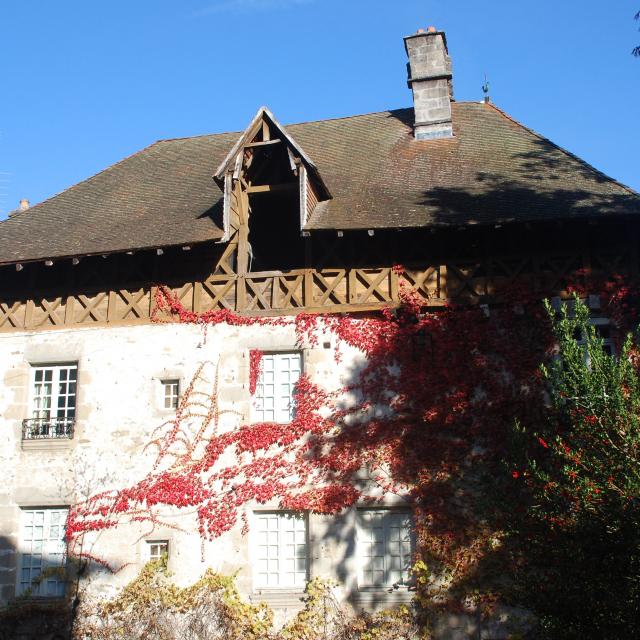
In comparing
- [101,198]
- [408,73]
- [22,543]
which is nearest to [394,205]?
[408,73]

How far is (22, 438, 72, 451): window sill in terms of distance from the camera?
13.5 metres

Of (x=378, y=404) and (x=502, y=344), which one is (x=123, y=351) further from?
(x=502, y=344)

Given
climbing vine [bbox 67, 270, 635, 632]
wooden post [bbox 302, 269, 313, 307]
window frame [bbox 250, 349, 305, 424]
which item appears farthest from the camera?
wooden post [bbox 302, 269, 313, 307]

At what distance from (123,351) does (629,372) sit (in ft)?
26.9

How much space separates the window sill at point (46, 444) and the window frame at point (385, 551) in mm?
5036

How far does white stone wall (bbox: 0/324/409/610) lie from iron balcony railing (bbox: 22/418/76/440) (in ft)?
0.45

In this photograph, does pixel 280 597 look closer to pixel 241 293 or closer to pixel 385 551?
pixel 385 551

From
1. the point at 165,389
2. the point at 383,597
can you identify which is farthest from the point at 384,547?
the point at 165,389

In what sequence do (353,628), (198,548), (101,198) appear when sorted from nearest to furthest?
(353,628) < (198,548) < (101,198)

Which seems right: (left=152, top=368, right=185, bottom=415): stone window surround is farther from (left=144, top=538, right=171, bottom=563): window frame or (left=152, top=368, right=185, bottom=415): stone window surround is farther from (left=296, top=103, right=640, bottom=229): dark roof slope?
(left=296, top=103, right=640, bottom=229): dark roof slope

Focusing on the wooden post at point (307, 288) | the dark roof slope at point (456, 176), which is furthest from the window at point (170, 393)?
the dark roof slope at point (456, 176)

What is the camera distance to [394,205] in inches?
544

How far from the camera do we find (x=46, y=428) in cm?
1371

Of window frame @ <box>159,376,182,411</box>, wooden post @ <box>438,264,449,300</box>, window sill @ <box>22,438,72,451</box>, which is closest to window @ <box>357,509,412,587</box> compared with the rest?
wooden post @ <box>438,264,449,300</box>
